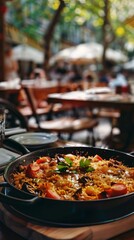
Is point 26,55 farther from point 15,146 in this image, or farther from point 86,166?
point 86,166

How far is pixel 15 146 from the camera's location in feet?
5.08

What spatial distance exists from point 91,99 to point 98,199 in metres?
3.53

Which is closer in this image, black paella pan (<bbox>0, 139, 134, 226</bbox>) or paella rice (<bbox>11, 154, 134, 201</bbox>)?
black paella pan (<bbox>0, 139, 134, 226</bbox>)

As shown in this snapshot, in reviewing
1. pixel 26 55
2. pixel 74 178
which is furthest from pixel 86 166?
pixel 26 55

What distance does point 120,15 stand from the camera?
1402 cm

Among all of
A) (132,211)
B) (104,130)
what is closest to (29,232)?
(132,211)

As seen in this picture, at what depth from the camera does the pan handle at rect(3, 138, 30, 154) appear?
1487 mm

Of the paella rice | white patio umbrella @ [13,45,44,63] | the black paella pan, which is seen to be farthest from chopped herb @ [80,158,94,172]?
white patio umbrella @ [13,45,44,63]

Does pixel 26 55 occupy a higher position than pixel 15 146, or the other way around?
pixel 15 146

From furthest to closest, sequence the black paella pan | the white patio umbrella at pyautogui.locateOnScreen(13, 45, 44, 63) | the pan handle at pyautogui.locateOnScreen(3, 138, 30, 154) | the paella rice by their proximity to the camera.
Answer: the white patio umbrella at pyautogui.locateOnScreen(13, 45, 44, 63), the pan handle at pyautogui.locateOnScreen(3, 138, 30, 154), the paella rice, the black paella pan

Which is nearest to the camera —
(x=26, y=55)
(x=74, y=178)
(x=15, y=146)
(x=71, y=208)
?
(x=71, y=208)

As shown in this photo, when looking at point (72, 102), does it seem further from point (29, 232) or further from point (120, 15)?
point (120, 15)

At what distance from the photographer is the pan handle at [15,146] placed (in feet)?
4.88

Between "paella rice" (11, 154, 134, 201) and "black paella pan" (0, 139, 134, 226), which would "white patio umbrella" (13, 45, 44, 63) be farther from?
"black paella pan" (0, 139, 134, 226)
